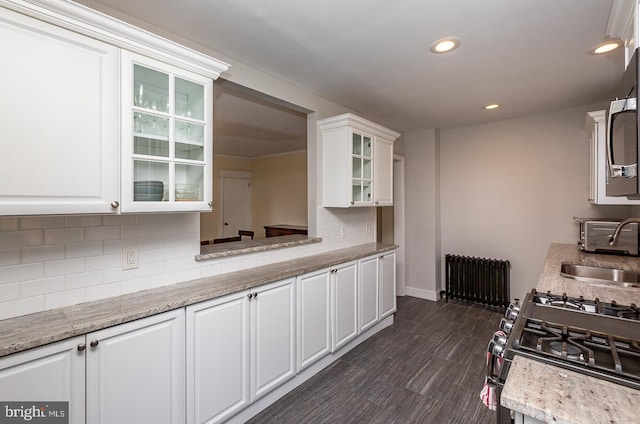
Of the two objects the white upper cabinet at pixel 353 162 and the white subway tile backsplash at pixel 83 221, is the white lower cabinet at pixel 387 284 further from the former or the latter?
the white subway tile backsplash at pixel 83 221

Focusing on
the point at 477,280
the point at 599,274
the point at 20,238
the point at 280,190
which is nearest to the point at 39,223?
the point at 20,238

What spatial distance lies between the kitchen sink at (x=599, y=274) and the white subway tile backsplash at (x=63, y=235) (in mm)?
3063

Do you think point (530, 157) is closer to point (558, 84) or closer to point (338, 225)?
point (558, 84)

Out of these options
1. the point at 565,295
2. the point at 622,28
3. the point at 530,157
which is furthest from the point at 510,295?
the point at 622,28

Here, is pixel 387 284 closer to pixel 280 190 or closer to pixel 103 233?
pixel 103 233

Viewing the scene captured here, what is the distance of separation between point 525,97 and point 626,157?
260 cm

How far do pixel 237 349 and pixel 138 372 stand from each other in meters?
0.55

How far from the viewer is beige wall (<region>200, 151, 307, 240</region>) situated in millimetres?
6375

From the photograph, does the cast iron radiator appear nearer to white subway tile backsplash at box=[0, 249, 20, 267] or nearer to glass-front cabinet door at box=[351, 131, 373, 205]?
glass-front cabinet door at box=[351, 131, 373, 205]

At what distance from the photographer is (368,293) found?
3047 millimetres

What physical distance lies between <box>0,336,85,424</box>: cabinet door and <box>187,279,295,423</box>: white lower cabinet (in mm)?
478

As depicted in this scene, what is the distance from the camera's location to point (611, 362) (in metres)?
0.96

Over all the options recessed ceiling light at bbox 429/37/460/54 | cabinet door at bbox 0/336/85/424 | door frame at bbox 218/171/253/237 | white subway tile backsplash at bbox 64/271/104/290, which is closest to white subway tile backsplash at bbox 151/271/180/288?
white subway tile backsplash at bbox 64/271/104/290

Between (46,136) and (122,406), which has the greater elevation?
(46,136)
